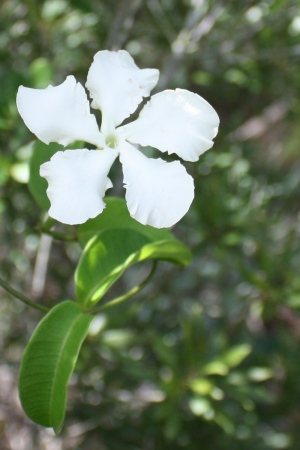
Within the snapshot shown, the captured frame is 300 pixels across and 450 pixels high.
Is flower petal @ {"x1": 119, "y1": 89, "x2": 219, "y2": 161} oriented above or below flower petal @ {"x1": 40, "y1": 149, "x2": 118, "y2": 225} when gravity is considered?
below

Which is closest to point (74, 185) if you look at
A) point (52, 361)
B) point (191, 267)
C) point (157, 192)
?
point (157, 192)

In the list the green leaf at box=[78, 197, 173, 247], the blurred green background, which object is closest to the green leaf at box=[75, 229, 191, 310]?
the green leaf at box=[78, 197, 173, 247]

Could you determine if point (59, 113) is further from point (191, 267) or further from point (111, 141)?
point (191, 267)

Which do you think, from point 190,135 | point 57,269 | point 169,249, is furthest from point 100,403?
point 190,135

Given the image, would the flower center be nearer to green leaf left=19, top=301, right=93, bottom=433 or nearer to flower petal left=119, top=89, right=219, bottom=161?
flower petal left=119, top=89, right=219, bottom=161

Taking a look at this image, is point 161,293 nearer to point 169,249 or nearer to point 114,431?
point 114,431

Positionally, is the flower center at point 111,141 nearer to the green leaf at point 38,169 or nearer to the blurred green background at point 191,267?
the green leaf at point 38,169

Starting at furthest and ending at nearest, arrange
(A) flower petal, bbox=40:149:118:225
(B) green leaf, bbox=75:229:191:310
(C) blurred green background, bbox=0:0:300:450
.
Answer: (C) blurred green background, bbox=0:0:300:450
(B) green leaf, bbox=75:229:191:310
(A) flower petal, bbox=40:149:118:225
